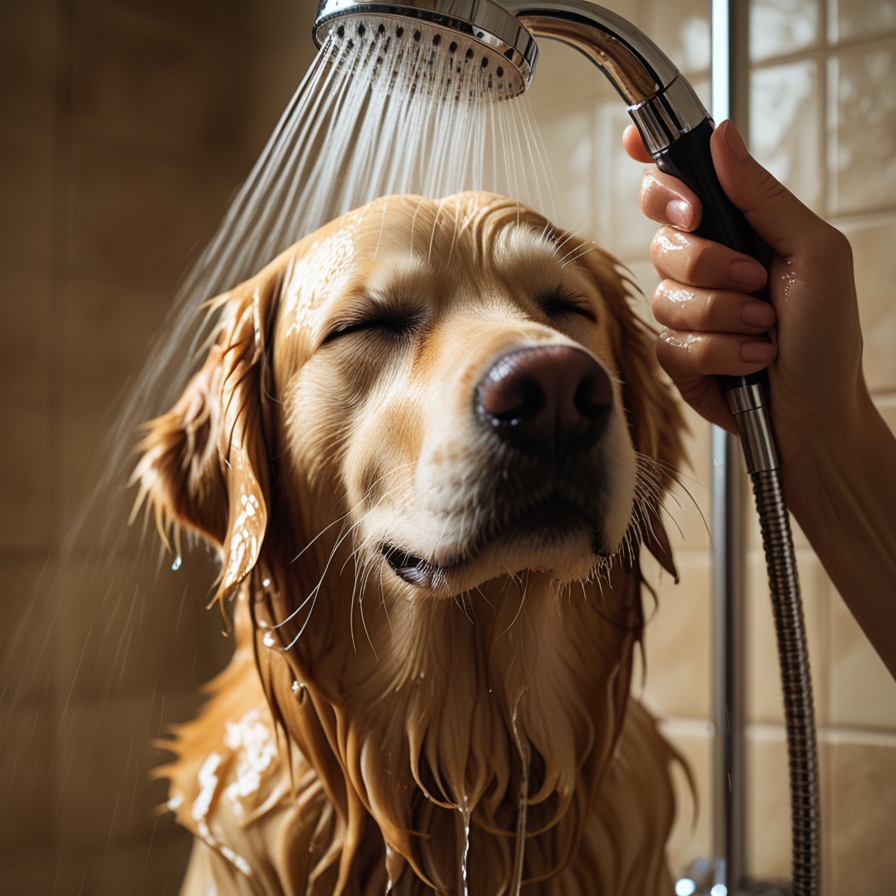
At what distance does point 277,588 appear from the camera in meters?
0.72

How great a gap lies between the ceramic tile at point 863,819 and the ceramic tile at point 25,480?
119cm

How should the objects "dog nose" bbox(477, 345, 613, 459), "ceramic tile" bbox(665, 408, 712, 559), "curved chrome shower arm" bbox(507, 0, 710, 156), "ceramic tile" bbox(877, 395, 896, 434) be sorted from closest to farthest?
"dog nose" bbox(477, 345, 613, 459), "curved chrome shower arm" bbox(507, 0, 710, 156), "ceramic tile" bbox(877, 395, 896, 434), "ceramic tile" bbox(665, 408, 712, 559)

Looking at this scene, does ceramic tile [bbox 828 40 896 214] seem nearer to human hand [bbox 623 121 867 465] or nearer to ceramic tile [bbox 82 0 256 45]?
human hand [bbox 623 121 867 465]

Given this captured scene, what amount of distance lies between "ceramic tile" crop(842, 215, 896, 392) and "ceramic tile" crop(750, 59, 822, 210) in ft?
0.25

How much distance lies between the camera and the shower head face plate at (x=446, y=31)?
539 mm

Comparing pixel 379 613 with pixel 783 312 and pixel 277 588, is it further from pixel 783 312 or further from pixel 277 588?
pixel 783 312

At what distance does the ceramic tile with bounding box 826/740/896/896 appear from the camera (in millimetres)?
985

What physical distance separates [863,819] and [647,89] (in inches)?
35.2

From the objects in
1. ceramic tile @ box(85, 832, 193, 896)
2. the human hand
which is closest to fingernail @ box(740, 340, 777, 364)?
the human hand

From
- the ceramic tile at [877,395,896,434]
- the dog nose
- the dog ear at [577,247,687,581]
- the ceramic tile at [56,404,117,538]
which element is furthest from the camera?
the ceramic tile at [56,404,117,538]

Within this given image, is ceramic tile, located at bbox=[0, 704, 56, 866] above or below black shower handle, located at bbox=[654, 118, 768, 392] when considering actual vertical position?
below

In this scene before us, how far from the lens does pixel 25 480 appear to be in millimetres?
1279

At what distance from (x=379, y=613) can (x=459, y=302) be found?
279mm

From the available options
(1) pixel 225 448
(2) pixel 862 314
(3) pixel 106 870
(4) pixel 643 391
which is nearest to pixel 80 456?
(3) pixel 106 870
